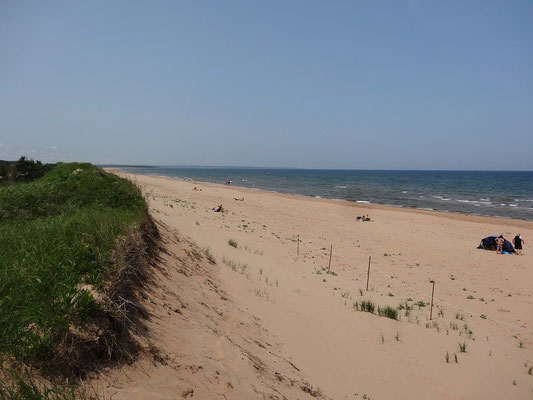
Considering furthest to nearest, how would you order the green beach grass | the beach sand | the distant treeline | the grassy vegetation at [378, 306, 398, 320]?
the distant treeline < the grassy vegetation at [378, 306, 398, 320] < the beach sand < the green beach grass

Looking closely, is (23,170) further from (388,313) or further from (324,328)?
(388,313)

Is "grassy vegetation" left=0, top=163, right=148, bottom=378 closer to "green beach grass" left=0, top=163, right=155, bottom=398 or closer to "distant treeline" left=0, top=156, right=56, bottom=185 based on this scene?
"green beach grass" left=0, top=163, right=155, bottom=398

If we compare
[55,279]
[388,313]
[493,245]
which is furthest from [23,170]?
[493,245]

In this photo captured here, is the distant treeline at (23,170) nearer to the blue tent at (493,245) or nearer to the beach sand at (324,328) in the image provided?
the beach sand at (324,328)

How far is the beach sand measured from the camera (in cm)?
394

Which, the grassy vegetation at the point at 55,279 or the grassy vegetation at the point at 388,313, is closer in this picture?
the grassy vegetation at the point at 55,279

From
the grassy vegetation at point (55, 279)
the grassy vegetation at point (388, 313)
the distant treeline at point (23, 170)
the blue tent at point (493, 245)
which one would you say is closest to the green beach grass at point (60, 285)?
the grassy vegetation at point (55, 279)

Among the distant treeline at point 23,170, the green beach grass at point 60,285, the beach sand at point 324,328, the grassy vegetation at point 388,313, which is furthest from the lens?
the distant treeline at point 23,170

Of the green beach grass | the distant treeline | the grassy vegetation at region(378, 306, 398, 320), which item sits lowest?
the grassy vegetation at region(378, 306, 398, 320)

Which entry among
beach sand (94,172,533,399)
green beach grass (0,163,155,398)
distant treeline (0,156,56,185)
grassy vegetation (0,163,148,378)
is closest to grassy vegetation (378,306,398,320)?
beach sand (94,172,533,399)

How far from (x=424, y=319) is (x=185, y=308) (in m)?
6.52

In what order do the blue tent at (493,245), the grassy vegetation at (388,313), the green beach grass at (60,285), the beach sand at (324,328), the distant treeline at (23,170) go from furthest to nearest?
the blue tent at (493,245), the distant treeline at (23,170), the grassy vegetation at (388,313), the beach sand at (324,328), the green beach grass at (60,285)

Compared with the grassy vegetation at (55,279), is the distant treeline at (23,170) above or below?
above

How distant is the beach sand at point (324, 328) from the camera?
3939mm
